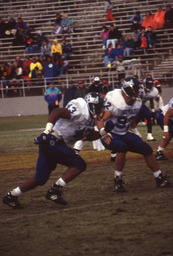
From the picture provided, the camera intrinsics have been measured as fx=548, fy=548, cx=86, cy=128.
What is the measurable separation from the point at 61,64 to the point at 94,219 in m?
19.0

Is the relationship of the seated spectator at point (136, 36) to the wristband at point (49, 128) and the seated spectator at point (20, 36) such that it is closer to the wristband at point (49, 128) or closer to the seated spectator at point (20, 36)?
the seated spectator at point (20, 36)

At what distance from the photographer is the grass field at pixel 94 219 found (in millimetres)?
4527

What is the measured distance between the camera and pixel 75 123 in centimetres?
634

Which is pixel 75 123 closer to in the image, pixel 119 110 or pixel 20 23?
pixel 119 110

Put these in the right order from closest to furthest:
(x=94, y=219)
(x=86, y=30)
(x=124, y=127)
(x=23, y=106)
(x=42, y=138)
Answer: (x=94, y=219) < (x=42, y=138) < (x=124, y=127) < (x=23, y=106) < (x=86, y=30)

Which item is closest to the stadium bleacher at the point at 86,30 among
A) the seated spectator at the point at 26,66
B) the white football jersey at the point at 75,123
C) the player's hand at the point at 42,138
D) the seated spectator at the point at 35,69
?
the seated spectator at the point at 35,69

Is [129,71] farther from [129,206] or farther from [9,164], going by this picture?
[129,206]

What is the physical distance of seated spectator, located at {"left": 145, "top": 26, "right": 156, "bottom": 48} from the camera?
23.0 m

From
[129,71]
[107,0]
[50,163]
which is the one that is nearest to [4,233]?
[50,163]

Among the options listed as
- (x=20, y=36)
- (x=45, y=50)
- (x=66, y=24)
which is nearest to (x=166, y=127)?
(x=45, y=50)

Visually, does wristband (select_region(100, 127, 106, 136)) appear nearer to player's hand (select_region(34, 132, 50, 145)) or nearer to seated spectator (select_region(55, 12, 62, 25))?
player's hand (select_region(34, 132, 50, 145))

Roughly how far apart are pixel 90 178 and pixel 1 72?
16.2 m

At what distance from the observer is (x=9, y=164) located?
1023cm

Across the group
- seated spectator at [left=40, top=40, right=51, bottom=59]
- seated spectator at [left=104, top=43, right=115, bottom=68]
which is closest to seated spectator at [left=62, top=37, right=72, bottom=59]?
seated spectator at [left=40, top=40, right=51, bottom=59]
